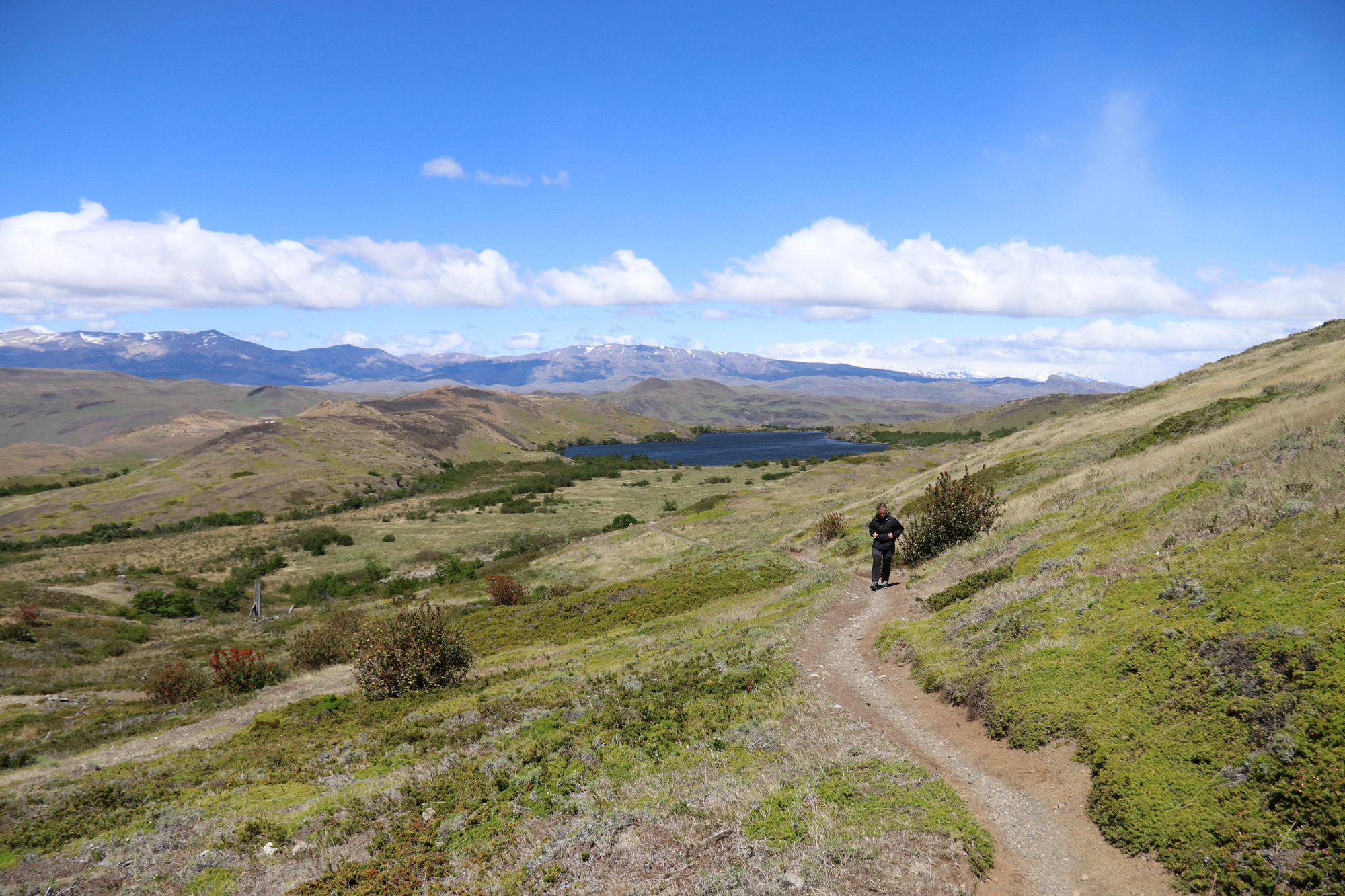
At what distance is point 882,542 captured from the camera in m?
23.4

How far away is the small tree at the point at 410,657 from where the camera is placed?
2058 centimetres

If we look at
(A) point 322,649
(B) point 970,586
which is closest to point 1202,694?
(B) point 970,586

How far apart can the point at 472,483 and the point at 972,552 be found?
117 m

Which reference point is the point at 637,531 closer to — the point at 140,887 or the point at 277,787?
the point at 277,787

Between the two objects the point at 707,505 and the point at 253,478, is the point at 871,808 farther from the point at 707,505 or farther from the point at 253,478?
the point at 253,478

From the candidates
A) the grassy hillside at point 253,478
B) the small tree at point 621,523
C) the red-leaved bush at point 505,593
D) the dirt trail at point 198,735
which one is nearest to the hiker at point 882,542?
the dirt trail at point 198,735

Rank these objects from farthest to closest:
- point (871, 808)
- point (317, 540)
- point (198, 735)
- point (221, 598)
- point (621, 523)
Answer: point (621, 523)
point (317, 540)
point (221, 598)
point (198, 735)
point (871, 808)

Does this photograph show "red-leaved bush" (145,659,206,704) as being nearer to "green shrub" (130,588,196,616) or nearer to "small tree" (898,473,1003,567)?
"green shrub" (130,588,196,616)

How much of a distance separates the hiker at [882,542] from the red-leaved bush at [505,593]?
23668mm

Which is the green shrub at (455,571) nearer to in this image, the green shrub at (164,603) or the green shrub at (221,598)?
the green shrub at (221,598)

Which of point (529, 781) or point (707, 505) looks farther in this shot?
point (707, 505)

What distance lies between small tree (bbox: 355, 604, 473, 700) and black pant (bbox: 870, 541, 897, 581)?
15753mm

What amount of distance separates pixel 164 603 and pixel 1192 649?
194 ft

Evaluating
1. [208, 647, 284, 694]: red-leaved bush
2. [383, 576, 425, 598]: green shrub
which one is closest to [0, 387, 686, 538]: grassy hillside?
[383, 576, 425, 598]: green shrub
